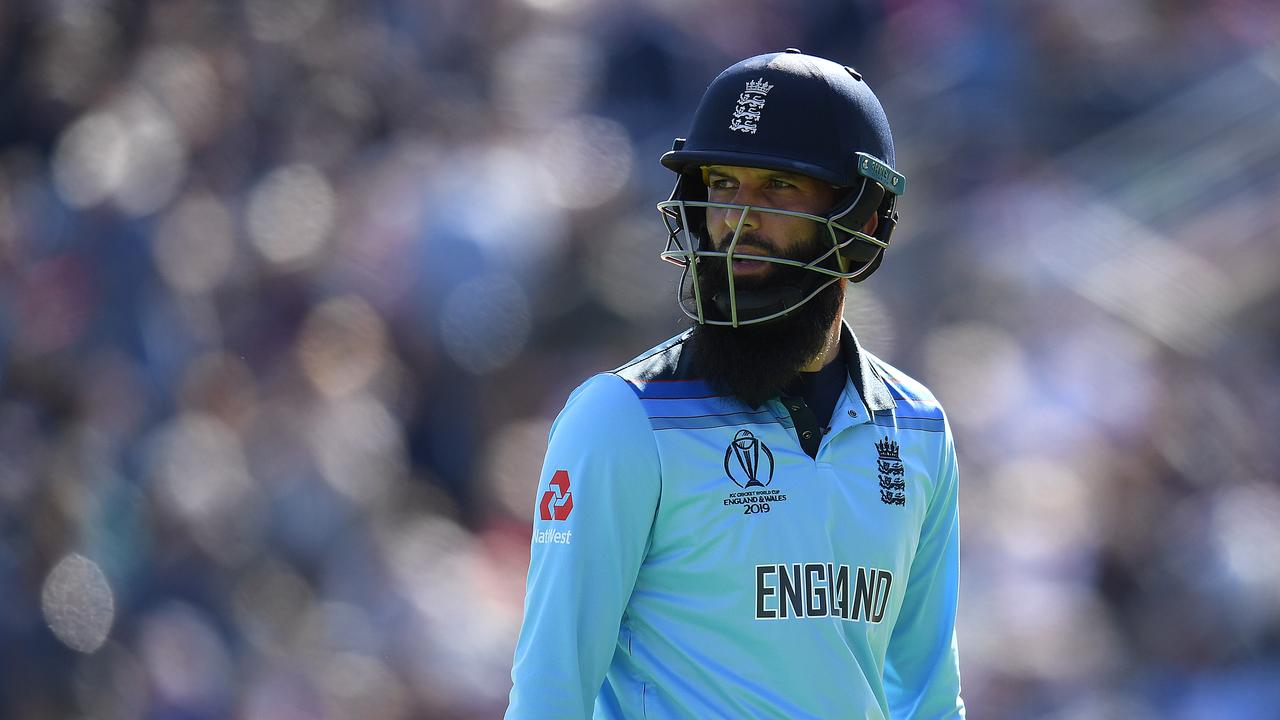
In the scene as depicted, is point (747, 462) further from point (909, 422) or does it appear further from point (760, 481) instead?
point (909, 422)

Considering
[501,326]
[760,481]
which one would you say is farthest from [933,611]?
[501,326]

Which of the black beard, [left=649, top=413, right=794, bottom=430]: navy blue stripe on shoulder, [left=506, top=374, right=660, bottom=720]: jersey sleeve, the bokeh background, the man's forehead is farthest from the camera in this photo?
the bokeh background

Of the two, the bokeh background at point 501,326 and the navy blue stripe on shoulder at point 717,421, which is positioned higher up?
the bokeh background at point 501,326

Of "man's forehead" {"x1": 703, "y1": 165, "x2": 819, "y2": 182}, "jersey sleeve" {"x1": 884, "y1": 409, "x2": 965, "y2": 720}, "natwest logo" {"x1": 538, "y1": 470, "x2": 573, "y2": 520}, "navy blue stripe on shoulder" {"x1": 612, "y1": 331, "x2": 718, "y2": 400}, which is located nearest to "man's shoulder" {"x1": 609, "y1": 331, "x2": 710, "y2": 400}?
"navy blue stripe on shoulder" {"x1": 612, "y1": 331, "x2": 718, "y2": 400}

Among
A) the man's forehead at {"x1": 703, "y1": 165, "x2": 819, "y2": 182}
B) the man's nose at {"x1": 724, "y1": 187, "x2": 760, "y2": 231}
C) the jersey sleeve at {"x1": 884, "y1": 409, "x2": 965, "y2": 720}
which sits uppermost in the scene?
the man's forehead at {"x1": 703, "y1": 165, "x2": 819, "y2": 182}

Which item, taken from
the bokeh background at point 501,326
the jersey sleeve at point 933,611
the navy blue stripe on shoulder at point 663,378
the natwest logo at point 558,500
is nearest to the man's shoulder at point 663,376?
the navy blue stripe on shoulder at point 663,378

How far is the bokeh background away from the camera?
494 centimetres

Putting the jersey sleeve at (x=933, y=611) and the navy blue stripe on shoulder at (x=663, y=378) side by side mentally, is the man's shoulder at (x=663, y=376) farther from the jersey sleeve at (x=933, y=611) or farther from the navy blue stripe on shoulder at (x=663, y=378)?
the jersey sleeve at (x=933, y=611)

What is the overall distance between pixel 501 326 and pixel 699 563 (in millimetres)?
3991

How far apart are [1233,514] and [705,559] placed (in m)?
3.61

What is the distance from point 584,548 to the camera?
179 cm

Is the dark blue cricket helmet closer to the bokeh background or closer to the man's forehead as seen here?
the man's forehead

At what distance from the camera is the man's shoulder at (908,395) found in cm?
214

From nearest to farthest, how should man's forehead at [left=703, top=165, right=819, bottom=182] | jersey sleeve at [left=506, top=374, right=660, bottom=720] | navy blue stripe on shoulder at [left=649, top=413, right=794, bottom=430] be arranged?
jersey sleeve at [left=506, top=374, right=660, bottom=720] → navy blue stripe on shoulder at [left=649, top=413, right=794, bottom=430] → man's forehead at [left=703, top=165, right=819, bottom=182]
